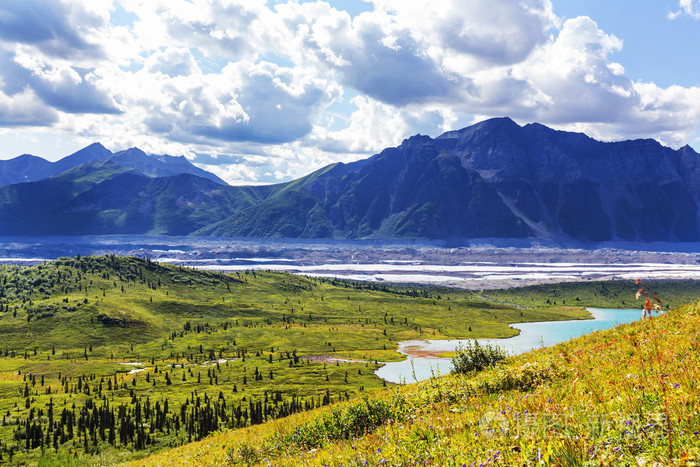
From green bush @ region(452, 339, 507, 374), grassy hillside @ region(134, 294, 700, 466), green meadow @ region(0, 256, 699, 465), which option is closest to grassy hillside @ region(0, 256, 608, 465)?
green meadow @ region(0, 256, 699, 465)

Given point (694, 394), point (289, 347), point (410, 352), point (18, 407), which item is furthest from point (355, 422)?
point (289, 347)

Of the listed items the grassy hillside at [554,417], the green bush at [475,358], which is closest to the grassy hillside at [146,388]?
the green bush at [475,358]

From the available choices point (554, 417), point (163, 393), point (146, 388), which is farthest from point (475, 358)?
point (146, 388)

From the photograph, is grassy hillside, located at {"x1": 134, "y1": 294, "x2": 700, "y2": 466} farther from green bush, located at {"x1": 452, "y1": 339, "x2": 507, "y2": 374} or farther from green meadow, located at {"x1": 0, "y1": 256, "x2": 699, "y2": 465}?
green bush, located at {"x1": 452, "y1": 339, "x2": 507, "y2": 374}

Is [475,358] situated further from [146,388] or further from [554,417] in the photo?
[146,388]

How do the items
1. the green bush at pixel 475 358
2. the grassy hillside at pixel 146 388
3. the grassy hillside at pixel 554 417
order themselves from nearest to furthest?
1. the grassy hillside at pixel 554 417
2. the green bush at pixel 475 358
3. the grassy hillside at pixel 146 388

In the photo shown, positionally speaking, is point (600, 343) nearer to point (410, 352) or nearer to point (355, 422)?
point (355, 422)

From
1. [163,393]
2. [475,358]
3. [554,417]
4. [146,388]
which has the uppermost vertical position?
[554,417]

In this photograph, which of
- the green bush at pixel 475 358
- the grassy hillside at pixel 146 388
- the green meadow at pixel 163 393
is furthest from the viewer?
the grassy hillside at pixel 146 388

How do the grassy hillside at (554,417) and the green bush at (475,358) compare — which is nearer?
the grassy hillside at (554,417)

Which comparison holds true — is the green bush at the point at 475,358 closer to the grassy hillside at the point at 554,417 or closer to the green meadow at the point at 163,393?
the grassy hillside at the point at 554,417
